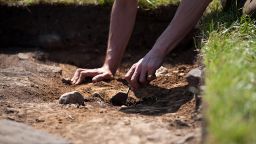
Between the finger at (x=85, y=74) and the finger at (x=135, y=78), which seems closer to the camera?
the finger at (x=135, y=78)

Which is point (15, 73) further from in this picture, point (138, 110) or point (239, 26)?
point (239, 26)

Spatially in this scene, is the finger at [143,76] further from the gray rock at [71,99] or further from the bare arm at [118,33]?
the bare arm at [118,33]

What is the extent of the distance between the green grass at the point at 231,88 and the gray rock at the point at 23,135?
0.67 meters

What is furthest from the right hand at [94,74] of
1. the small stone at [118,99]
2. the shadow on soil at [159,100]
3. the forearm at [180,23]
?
the forearm at [180,23]

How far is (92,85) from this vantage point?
3.43m

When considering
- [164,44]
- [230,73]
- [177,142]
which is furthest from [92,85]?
[230,73]

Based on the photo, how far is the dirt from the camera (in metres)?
2.33

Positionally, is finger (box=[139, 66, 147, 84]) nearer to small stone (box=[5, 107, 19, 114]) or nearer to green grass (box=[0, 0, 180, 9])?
small stone (box=[5, 107, 19, 114])

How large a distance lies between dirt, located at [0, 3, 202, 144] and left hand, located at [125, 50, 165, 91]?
130 mm

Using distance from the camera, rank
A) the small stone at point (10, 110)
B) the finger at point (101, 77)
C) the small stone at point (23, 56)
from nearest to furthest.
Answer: the small stone at point (10, 110) < the finger at point (101, 77) < the small stone at point (23, 56)

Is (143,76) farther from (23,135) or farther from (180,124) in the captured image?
(23,135)

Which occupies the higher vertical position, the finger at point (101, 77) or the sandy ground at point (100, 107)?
the finger at point (101, 77)

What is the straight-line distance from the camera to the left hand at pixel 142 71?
2.92 metres

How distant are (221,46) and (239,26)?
17.8 inches
